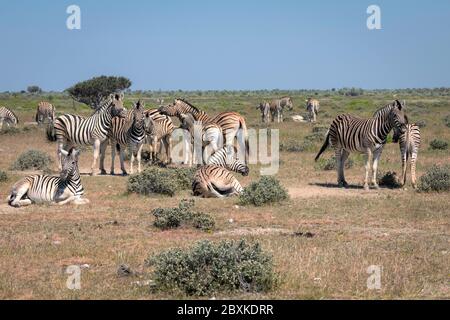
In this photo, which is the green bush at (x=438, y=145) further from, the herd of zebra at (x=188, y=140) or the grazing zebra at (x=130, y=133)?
the grazing zebra at (x=130, y=133)

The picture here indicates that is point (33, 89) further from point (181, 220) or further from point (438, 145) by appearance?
point (181, 220)

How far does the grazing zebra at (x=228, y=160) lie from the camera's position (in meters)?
17.1

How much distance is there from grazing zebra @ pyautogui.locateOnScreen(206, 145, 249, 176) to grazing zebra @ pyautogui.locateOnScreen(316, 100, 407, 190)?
2556mm

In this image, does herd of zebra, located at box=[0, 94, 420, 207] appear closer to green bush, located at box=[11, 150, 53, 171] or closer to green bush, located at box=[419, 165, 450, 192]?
green bush, located at box=[11, 150, 53, 171]

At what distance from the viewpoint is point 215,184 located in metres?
14.7

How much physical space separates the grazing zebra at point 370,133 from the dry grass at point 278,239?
0.80 m

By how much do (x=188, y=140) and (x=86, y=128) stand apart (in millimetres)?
3477

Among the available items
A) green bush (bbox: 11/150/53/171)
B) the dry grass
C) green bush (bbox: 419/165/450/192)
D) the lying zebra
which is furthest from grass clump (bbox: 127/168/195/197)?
green bush (bbox: 11/150/53/171)

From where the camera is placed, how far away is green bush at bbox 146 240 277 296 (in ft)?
24.0

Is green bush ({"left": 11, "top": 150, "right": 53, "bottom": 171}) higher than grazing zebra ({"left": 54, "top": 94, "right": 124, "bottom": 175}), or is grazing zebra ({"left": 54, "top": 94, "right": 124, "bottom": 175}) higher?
grazing zebra ({"left": 54, "top": 94, "right": 124, "bottom": 175})

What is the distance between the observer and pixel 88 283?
771cm
